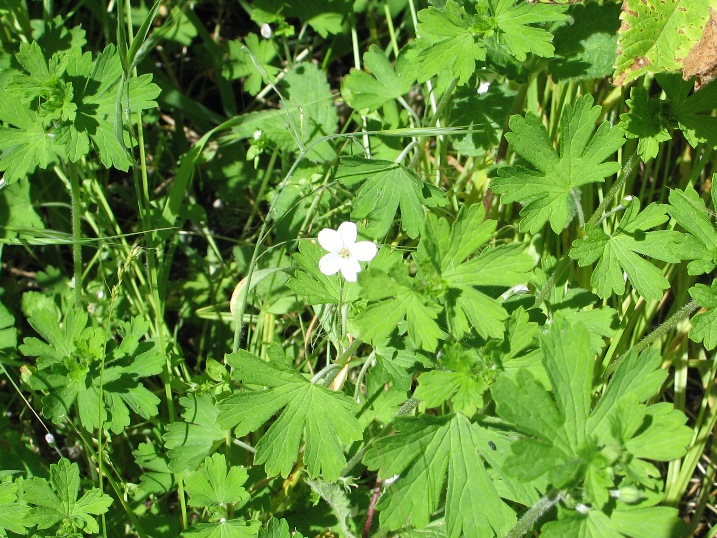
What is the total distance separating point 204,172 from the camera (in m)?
4.22

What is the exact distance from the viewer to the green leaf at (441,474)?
8.06 ft

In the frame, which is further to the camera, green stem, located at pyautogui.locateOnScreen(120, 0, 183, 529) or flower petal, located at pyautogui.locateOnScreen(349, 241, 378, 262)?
green stem, located at pyautogui.locateOnScreen(120, 0, 183, 529)

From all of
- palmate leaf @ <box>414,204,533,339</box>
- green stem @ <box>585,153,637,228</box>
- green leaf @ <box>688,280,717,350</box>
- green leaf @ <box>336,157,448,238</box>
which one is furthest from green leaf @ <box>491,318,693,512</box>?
green leaf @ <box>336,157,448,238</box>

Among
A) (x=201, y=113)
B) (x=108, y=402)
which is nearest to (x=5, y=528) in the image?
(x=108, y=402)

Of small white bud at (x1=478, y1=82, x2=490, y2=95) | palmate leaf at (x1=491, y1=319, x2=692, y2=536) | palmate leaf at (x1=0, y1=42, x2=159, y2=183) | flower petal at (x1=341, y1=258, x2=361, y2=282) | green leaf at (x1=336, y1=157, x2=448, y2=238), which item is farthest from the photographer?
small white bud at (x1=478, y1=82, x2=490, y2=95)

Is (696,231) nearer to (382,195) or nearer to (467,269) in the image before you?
(467,269)

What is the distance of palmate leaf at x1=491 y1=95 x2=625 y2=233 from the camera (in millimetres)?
2725

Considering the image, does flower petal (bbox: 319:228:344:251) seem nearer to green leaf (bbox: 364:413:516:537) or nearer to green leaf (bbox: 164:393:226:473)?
green leaf (bbox: 364:413:516:537)

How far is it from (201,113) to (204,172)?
1.17 feet

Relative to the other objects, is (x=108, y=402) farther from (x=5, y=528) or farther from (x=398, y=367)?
(x=398, y=367)

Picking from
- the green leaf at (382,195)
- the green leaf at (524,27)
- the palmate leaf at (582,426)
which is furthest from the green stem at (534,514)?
the green leaf at (524,27)

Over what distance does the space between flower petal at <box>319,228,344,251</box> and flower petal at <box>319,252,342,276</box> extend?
4 centimetres

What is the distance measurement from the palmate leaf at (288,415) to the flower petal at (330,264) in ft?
1.35

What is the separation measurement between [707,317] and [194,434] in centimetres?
216
